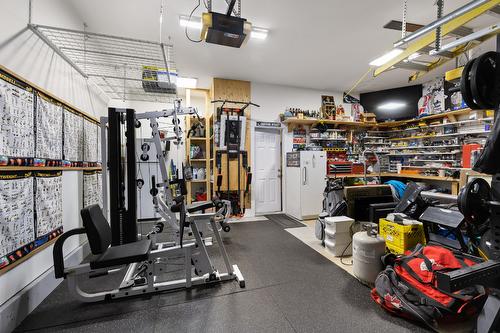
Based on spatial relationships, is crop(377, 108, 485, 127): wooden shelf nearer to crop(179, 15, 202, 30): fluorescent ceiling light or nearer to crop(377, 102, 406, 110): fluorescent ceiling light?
crop(377, 102, 406, 110): fluorescent ceiling light

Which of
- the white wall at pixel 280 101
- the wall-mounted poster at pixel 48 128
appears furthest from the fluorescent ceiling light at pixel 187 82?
the wall-mounted poster at pixel 48 128

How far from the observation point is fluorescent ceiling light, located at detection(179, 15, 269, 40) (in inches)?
114

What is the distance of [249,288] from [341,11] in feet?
11.4

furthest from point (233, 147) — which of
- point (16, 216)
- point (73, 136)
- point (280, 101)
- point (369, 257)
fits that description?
point (16, 216)

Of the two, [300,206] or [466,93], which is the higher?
[466,93]

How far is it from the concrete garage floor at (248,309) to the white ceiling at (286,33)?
3.20m

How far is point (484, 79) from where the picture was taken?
1.33 metres

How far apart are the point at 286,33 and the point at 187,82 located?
8.59 feet

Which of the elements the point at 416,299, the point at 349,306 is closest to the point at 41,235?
the point at 349,306

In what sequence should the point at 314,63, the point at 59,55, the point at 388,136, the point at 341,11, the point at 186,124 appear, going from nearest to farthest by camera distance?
1. the point at 59,55
2. the point at 341,11
3. the point at 314,63
4. the point at 186,124
5. the point at 388,136

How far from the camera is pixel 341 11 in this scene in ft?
9.38

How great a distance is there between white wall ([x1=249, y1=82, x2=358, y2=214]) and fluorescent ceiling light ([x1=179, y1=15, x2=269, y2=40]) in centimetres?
203

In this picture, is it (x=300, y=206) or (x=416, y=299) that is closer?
(x=416, y=299)

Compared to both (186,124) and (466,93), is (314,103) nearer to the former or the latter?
(186,124)
